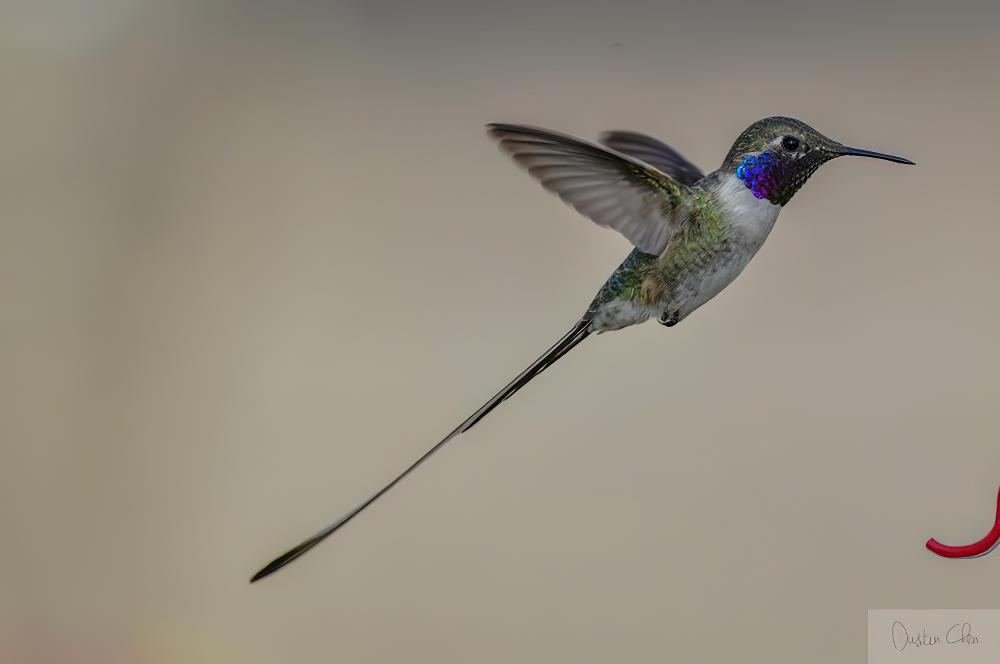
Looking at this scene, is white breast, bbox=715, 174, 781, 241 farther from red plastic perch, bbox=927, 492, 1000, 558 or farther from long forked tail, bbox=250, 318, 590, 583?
red plastic perch, bbox=927, 492, 1000, 558

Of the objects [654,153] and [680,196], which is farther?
[654,153]

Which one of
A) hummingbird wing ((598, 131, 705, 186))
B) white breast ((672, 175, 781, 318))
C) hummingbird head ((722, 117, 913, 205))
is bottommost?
white breast ((672, 175, 781, 318))

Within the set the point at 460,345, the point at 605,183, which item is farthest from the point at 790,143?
the point at 460,345

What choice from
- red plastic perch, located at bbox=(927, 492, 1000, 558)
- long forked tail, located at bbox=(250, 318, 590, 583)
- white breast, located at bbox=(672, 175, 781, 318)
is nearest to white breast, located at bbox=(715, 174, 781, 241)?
white breast, located at bbox=(672, 175, 781, 318)

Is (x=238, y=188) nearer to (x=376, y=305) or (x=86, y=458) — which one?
(x=376, y=305)

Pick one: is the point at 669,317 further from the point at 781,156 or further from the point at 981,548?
the point at 981,548
